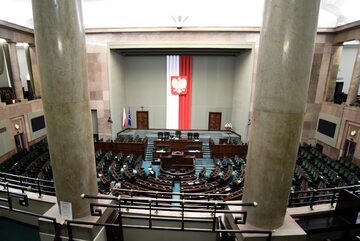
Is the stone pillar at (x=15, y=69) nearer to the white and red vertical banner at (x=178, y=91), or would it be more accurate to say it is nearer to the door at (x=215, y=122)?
the white and red vertical banner at (x=178, y=91)

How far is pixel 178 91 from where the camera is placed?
1803cm

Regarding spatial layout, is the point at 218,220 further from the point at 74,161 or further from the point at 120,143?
the point at 120,143

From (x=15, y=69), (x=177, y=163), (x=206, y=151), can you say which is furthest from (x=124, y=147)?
(x=15, y=69)

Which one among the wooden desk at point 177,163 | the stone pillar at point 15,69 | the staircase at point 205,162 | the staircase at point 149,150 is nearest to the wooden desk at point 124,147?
the staircase at point 149,150

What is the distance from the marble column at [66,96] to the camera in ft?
9.93

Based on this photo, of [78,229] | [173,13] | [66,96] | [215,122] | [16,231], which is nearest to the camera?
[66,96]

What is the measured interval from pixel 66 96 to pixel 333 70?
1693cm

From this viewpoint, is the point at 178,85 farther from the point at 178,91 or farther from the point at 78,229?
the point at 78,229

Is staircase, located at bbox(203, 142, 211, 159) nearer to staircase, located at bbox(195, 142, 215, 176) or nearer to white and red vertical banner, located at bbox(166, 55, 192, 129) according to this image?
staircase, located at bbox(195, 142, 215, 176)

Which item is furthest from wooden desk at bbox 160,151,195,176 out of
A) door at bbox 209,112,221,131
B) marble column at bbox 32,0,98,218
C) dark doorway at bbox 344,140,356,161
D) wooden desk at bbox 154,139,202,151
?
dark doorway at bbox 344,140,356,161


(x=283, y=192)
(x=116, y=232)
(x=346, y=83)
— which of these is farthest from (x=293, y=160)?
(x=346, y=83)

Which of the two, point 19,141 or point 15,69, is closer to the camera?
point 19,141

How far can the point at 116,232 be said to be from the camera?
3.88 metres

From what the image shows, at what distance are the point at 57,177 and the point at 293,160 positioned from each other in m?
3.93
